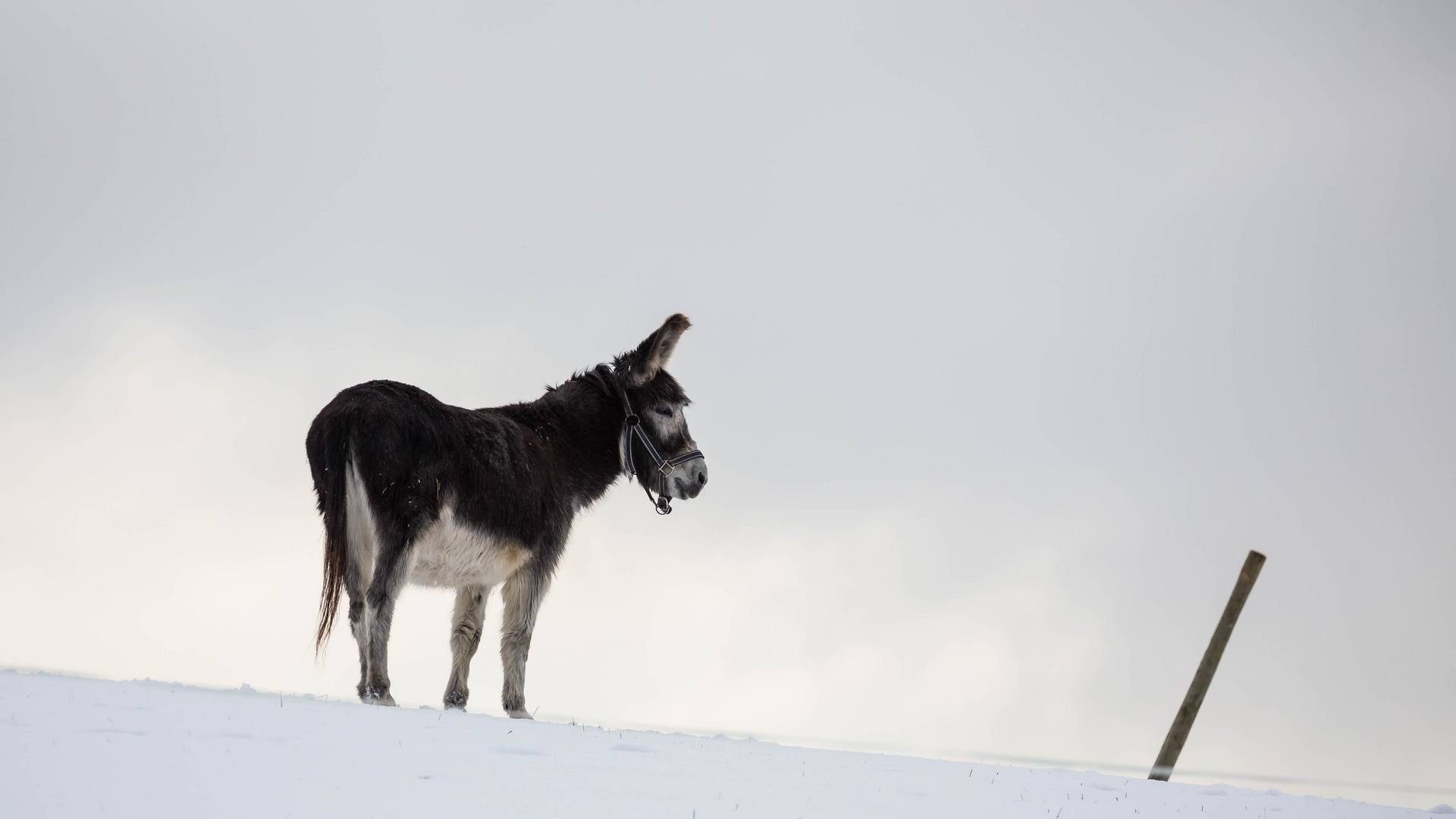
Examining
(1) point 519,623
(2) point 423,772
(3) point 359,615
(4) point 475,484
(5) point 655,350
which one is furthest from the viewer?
(5) point 655,350

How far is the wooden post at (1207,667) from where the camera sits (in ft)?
39.3

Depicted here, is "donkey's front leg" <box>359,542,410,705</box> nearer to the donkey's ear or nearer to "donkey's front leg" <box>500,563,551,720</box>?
"donkey's front leg" <box>500,563,551,720</box>

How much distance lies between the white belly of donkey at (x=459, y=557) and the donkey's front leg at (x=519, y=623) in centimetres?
15

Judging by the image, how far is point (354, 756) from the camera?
228 inches

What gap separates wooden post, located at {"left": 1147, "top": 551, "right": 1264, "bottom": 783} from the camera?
1198cm

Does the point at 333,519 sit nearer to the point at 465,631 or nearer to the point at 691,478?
the point at 465,631

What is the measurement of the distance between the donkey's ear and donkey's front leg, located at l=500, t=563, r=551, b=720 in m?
2.31

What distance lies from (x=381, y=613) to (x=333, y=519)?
35.3 inches

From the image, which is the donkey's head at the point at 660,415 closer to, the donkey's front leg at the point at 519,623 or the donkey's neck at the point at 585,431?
the donkey's neck at the point at 585,431

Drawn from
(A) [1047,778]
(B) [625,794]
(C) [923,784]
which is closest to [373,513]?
(B) [625,794]

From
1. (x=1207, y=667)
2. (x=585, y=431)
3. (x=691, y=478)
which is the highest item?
(x=585, y=431)

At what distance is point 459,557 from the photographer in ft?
30.4

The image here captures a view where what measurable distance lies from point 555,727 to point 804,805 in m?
2.65

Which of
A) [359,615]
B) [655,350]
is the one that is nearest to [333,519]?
[359,615]
